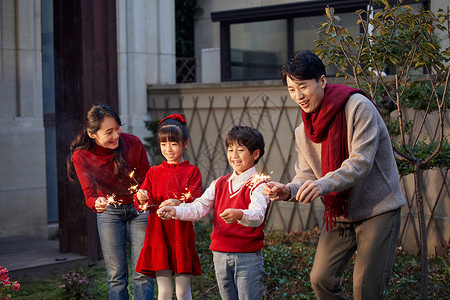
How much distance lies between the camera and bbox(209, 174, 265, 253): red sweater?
378cm

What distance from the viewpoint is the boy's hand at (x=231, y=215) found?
138 inches

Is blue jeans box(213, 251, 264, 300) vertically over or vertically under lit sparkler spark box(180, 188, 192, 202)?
under

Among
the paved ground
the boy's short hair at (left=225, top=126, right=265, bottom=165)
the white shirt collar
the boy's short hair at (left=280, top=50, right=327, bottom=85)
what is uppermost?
the boy's short hair at (left=280, top=50, right=327, bottom=85)

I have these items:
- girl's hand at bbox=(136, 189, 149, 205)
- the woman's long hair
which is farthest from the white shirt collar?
the woman's long hair

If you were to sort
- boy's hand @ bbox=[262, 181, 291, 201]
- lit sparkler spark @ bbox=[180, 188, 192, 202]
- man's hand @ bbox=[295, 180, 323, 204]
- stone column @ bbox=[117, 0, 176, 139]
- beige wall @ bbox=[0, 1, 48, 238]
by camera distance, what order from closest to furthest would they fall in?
1. man's hand @ bbox=[295, 180, 323, 204]
2. boy's hand @ bbox=[262, 181, 291, 201]
3. lit sparkler spark @ bbox=[180, 188, 192, 202]
4. beige wall @ bbox=[0, 1, 48, 238]
5. stone column @ bbox=[117, 0, 176, 139]

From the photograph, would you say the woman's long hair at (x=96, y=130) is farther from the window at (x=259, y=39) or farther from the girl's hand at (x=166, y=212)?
the window at (x=259, y=39)

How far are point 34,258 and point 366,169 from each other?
464cm

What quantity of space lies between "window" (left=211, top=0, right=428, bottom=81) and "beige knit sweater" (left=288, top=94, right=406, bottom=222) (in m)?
6.24

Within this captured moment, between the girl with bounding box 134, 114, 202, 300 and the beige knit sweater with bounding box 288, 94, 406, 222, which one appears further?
the girl with bounding box 134, 114, 202, 300

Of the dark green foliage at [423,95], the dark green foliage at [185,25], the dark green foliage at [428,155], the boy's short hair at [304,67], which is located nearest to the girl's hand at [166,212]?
the boy's short hair at [304,67]

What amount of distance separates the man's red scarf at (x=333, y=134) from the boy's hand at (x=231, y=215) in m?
0.47

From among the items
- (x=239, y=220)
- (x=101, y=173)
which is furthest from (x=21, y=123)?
(x=239, y=220)

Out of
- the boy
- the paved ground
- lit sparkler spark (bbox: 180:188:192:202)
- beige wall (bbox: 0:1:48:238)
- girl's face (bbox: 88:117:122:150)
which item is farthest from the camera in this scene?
beige wall (bbox: 0:1:48:238)

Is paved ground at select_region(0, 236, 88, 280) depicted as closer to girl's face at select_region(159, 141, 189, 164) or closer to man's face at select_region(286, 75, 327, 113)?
girl's face at select_region(159, 141, 189, 164)
